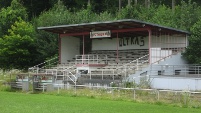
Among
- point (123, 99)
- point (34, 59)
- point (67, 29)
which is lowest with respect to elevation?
point (123, 99)

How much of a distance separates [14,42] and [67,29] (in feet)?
24.3

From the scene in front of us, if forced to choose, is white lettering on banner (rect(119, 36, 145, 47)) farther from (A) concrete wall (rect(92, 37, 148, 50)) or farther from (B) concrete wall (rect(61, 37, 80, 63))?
(B) concrete wall (rect(61, 37, 80, 63))

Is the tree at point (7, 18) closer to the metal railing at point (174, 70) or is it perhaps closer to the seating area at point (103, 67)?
the seating area at point (103, 67)

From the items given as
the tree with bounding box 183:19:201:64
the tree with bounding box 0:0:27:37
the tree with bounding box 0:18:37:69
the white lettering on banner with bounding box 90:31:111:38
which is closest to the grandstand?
the white lettering on banner with bounding box 90:31:111:38

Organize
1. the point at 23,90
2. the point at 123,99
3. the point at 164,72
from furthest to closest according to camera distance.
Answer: the point at 164,72 → the point at 23,90 → the point at 123,99

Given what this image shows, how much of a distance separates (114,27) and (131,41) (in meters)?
5.43

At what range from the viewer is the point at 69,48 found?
46.6m

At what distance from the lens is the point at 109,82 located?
31875mm

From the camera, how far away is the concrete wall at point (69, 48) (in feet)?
150

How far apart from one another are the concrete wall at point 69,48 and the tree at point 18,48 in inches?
171

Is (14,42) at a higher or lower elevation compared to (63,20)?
lower

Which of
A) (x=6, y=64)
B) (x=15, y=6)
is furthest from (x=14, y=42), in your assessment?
(x=15, y=6)

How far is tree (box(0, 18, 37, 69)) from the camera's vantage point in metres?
45.8

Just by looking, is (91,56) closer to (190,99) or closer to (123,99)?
(123,99)
